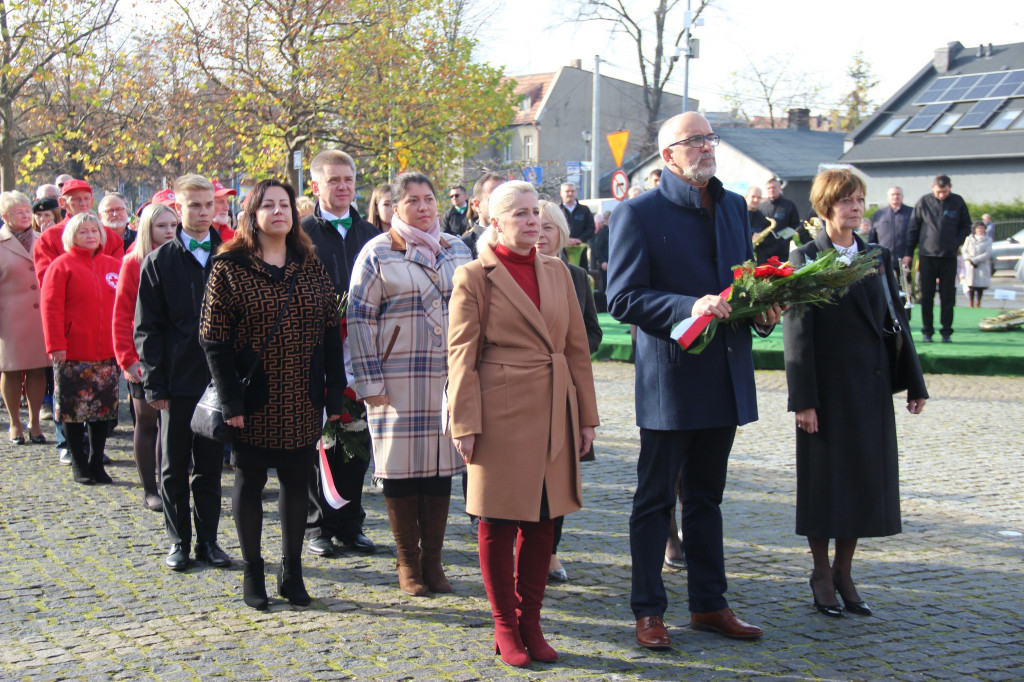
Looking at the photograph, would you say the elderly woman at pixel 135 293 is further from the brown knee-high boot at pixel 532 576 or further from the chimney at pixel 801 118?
the chimney at pixel 801 118

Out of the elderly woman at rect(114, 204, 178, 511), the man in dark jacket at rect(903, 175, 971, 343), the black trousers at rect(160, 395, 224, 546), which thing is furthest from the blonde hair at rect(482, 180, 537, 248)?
the man in dark jacket at rect(903, 175, 971, 343)

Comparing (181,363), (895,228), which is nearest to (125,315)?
(181,363)

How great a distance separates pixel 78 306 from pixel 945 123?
38.9 meters

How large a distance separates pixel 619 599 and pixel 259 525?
1796 millimetres

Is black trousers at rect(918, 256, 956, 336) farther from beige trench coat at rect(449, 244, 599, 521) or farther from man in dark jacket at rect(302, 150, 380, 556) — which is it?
beige trench coat at rect(449, 244, 599, 521)

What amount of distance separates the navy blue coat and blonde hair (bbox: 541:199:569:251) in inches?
33.5

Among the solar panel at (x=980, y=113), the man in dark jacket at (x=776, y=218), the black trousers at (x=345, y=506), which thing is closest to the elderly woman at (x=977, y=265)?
the man in dark jacket at (x=776, y=218)

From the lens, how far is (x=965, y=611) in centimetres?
498

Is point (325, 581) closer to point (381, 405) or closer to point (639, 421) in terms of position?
point (381, 405)

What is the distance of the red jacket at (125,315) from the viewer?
641 cm

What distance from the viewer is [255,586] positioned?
5066 millimetres

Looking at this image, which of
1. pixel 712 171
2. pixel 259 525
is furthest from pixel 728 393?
pixel 259 525

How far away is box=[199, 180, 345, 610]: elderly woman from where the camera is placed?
491 cm

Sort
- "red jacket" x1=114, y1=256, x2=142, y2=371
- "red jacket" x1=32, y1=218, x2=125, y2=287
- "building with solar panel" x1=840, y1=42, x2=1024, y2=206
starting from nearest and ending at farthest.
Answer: "red jacket" x1=114, y1=256, x2=142, y2=371 < "red jacket" x1=32, y1=218, x2=125, y2=287 < "building with solar panel" x1=840, y1=42, x2=1024, y2=206
